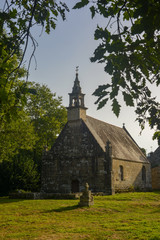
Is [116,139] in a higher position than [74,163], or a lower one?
higher

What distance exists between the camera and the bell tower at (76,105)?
29297 millimetres

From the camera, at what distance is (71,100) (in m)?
30.2

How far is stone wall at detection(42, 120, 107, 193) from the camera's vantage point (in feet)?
84.2

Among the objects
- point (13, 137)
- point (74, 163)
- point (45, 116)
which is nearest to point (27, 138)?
point (13, 137)

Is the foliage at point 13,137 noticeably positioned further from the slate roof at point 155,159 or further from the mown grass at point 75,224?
the slate roof at point 155,159

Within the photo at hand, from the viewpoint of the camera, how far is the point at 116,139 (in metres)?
33.1

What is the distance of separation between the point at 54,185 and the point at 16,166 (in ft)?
16.2

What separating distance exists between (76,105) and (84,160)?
7.15 meters

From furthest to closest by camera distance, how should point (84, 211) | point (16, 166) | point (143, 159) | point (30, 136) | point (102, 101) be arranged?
point (143, 159), point (16, 166), point (30, 136), point (84, 211), point (102, 101)

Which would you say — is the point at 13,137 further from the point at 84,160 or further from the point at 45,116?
the point at 45,116

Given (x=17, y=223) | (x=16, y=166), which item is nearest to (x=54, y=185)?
(x=16, y=166)

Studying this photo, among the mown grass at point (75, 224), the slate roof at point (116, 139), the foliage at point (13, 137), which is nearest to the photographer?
the mown grass at point (75, 224)

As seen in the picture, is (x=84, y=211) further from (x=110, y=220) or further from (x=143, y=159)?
(x=143, y=159)

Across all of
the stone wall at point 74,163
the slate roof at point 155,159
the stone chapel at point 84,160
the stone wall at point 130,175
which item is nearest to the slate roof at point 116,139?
the stone chapel at point 84,160
